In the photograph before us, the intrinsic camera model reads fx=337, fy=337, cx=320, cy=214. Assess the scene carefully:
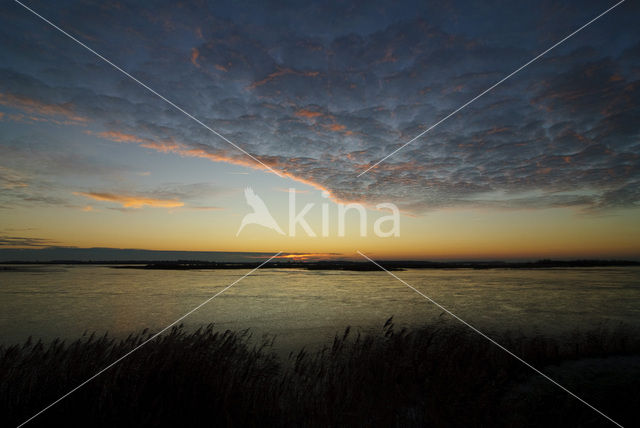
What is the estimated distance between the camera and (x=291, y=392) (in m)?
7.79

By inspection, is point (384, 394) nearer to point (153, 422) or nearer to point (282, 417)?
point (282, 417)

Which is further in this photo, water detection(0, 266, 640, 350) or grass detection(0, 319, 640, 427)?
water detection(0, 266, 640, 350)

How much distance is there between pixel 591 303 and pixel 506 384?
89.4 feet

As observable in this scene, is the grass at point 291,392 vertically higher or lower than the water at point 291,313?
higher

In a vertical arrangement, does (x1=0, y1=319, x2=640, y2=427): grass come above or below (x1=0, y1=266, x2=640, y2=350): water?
above

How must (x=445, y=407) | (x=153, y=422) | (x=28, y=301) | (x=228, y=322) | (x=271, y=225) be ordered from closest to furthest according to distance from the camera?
(x=153, y=422)
(x=445, y=407)
(x=228, y=322)
(x=28, y=301)
(x=271, y=225)

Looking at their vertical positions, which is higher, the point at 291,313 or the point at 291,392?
the point at 291,392

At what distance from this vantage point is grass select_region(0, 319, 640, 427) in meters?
6.53

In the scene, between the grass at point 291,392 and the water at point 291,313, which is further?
the water at point 291,313

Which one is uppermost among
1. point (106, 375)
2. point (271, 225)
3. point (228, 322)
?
point (271, 225)

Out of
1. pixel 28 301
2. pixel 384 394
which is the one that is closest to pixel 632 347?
pixel 384 394

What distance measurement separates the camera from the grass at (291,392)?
6527 mm

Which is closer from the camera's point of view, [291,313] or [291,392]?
[291,392]

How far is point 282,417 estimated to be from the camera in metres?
6.66
